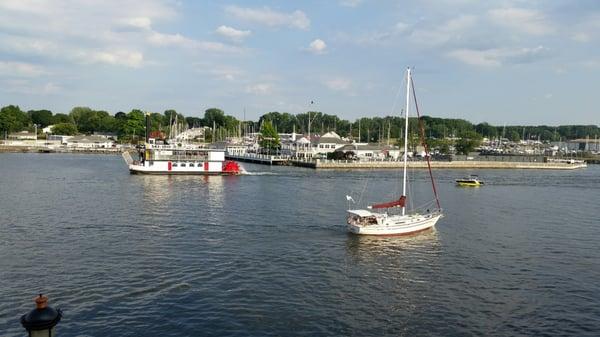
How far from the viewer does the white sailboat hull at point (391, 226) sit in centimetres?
3706

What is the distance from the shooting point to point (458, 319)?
22000mm

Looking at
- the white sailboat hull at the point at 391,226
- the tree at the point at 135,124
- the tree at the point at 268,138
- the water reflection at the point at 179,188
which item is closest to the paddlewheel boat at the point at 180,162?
the water reflection at the point at 179,188

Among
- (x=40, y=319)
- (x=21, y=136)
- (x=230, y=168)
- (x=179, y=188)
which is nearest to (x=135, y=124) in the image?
(x=21, y=136)

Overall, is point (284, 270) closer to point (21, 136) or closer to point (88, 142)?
point (88, 142)

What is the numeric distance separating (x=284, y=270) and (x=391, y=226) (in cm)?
1197

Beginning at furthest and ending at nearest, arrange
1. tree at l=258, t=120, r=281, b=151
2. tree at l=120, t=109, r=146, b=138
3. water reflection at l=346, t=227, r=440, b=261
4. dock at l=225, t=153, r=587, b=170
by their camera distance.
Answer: tree at l=120, t=109, r=146, b=138
tree at l=258, t=120, r=281, b=151
dock at l=225, t=153, r=587, b=170
water reflection at l=346, t=227, r=440, b=261

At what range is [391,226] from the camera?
3734cm

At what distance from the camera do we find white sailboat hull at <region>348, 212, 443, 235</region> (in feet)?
122

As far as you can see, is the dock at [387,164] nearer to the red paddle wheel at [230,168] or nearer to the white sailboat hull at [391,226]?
→ the red paddle wheel at [230,168]

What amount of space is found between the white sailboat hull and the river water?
83 centimetres

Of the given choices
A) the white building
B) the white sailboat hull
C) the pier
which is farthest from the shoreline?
the white sailboat hull

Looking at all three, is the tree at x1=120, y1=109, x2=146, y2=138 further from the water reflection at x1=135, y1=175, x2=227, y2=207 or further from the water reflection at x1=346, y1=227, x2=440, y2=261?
the water reflection at x1=346, y1=227, x2=440, y2=261

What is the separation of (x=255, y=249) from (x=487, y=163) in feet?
375

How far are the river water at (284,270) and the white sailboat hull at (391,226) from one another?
83 centimetres
